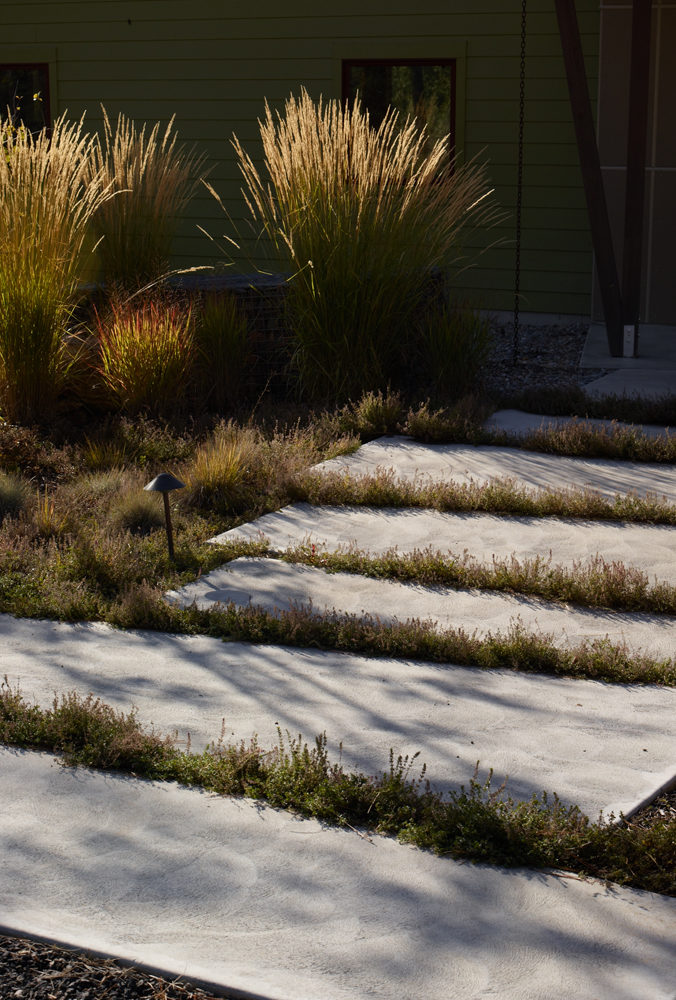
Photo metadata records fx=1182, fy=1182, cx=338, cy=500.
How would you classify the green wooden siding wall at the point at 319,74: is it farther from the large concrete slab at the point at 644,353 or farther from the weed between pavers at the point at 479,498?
the weed between pavers at the point at 479,498

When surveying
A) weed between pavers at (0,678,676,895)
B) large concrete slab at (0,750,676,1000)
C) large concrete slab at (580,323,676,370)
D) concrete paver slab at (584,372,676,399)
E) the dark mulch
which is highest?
large concrete slab at (580,323,676,370)

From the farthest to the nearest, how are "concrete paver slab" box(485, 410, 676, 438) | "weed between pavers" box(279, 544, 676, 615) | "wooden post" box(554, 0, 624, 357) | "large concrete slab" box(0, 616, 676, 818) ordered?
"wooden post" box(554, 0, 624, 357)
"concrete paver slab" box(485, 410, 676, 438)
"weed between pavers" box(279, 544, 676, 615)
"large concrete slab" box(0, 616, 676, 818)

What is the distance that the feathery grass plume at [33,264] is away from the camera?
603 cm

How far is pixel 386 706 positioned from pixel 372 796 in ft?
1.83

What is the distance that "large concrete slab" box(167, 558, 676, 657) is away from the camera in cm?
382

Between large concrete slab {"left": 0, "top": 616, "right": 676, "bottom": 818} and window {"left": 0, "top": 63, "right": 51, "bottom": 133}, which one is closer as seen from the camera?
large concrete slab {"left": 0, "top": 616, "right": 676, "bottom": 818}

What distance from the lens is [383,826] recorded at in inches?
105

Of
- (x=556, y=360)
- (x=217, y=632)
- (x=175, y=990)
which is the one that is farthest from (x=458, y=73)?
(x=175, y=990)

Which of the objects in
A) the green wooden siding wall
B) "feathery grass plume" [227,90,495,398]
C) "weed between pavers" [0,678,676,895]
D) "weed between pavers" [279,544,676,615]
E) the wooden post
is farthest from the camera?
the green wooden siding wall

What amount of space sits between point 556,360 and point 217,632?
5.00 m

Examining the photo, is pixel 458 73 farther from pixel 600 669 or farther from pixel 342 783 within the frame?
pixel 342 783

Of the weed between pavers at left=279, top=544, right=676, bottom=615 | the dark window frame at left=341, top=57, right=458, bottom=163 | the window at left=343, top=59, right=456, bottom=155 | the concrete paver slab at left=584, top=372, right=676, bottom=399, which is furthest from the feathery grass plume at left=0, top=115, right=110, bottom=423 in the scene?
the window at left=343, top=59, right=456, bottom=155

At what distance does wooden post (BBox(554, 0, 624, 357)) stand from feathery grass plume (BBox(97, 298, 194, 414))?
3.01m

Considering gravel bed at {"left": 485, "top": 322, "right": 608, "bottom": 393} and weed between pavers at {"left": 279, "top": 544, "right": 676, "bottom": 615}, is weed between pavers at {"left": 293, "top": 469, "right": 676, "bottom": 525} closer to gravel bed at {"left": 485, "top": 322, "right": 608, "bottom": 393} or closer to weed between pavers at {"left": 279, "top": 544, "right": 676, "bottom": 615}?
weed between pavers at {"left": 279, "top": 544, "right": 676, "bottom": 615}
